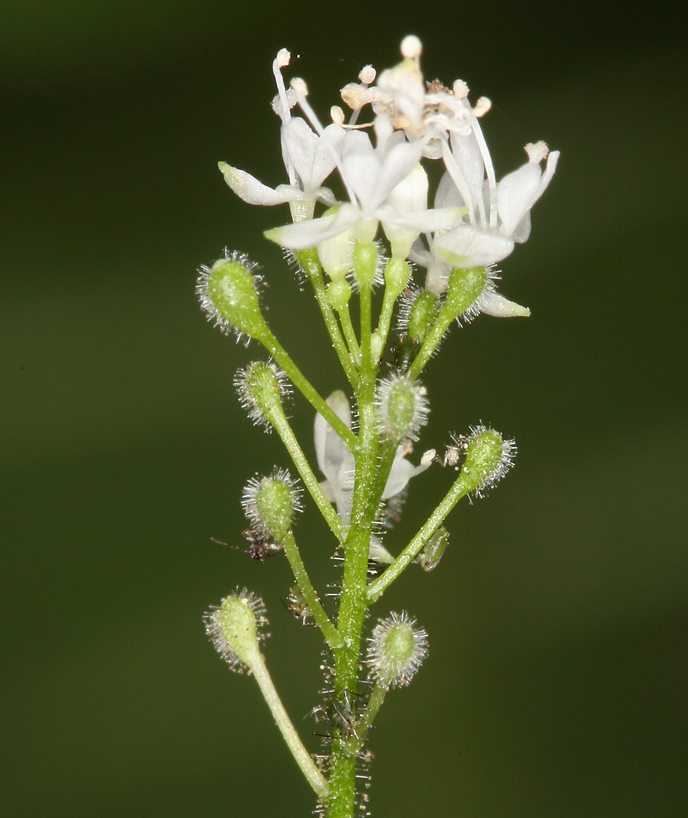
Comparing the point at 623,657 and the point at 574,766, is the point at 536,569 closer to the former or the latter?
the point at 623,657

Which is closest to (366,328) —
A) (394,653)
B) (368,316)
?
(368,316)

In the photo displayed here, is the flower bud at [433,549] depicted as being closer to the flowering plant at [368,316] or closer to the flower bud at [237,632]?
the flowering plant at [368,316]

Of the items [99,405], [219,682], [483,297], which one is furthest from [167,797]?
[483,297]

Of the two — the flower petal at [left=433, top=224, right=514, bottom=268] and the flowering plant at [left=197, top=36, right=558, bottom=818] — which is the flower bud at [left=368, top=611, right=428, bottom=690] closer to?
the flowering plant at [left=197, top=36, right=558, bottom=818]

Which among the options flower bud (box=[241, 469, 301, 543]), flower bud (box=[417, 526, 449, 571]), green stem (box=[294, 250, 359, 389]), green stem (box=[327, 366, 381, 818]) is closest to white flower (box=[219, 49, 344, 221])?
green stem (box=[294, 250, 359, 389])

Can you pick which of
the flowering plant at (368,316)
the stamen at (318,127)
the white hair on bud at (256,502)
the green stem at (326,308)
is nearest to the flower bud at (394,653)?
the flowering plant at (368,316)

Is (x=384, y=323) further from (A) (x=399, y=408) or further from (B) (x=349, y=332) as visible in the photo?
(A) (x=399, y=408)
